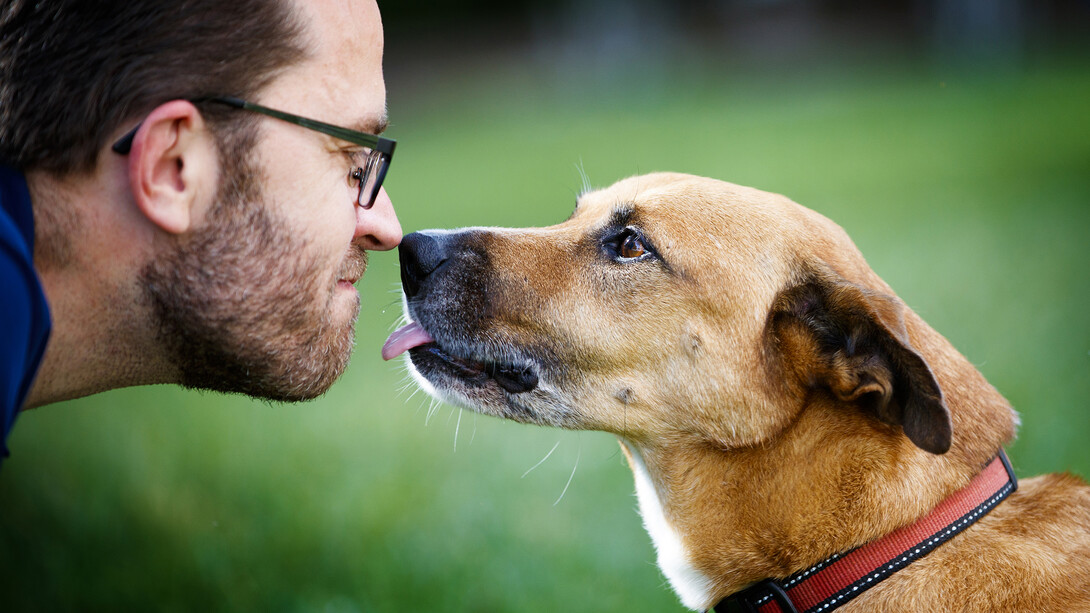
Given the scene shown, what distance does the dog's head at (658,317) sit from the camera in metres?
2.38

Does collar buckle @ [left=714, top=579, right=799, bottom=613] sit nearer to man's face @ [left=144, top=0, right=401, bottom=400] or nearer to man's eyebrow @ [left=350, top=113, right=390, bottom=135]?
man's face @ [left=144, top=0, right=401, bottom=400]

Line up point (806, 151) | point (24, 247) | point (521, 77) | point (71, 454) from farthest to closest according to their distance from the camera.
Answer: point (521, 77)
point (806, 151)
point (71, 454)
point (24, 247)

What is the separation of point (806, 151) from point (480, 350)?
1131 centimetres

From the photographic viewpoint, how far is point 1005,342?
5.68m

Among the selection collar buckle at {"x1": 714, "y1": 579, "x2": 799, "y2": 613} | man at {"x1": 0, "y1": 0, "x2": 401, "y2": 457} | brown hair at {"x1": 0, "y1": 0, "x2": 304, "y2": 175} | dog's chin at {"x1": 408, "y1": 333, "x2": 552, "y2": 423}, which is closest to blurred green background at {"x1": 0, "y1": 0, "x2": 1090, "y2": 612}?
dog's chin at {"x1": 408, "y1": 333, "x2": 552, "y2": 423}

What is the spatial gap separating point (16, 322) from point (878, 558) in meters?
2.01

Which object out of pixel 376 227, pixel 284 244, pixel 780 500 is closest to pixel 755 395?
pixel 780 500

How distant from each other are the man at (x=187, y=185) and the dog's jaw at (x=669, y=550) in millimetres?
998

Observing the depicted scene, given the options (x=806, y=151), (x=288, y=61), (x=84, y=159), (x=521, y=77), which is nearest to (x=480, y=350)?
(x=288, y=61)

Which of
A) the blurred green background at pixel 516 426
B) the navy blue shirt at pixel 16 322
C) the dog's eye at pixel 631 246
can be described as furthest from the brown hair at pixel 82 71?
the dog's eye at pixel 631 246

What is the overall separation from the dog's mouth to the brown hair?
0.94 m

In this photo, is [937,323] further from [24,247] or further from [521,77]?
[521,77]

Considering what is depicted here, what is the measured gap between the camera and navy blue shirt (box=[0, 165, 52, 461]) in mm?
1656

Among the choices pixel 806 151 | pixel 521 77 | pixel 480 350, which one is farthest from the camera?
pixel 521 77
